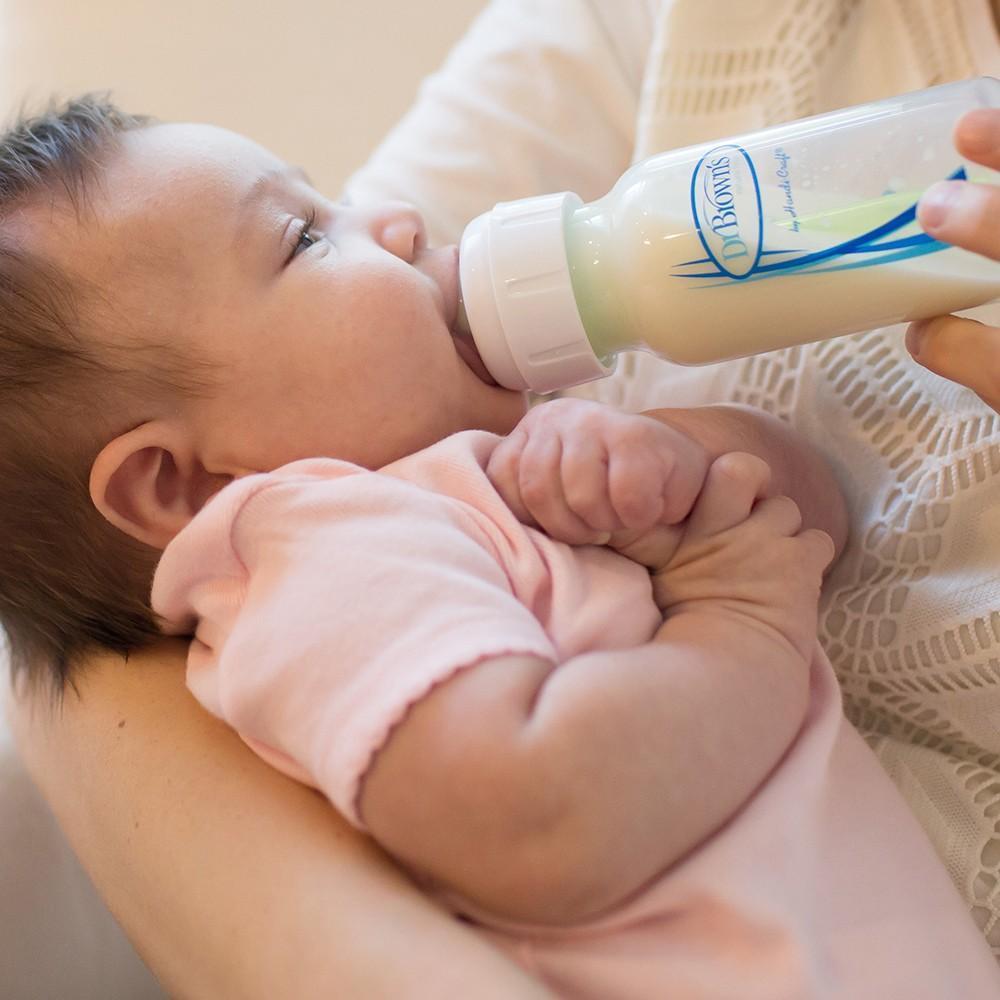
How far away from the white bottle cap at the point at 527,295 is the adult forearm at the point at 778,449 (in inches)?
2.9

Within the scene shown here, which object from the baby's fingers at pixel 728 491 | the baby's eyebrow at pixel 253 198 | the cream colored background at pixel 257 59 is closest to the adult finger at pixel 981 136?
the baby's fingers at pixel 728 491

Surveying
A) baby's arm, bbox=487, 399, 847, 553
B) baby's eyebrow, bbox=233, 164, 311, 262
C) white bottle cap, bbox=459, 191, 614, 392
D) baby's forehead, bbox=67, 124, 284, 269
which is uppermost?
baby's forehead, bbox=67, 124, 284, 269

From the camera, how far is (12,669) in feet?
2.68

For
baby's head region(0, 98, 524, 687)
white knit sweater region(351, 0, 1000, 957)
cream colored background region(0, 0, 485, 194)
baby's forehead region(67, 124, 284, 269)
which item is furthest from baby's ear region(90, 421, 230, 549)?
cream colored background region(0, 0, 485, 194)

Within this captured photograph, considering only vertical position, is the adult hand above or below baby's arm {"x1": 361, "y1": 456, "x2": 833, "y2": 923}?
above

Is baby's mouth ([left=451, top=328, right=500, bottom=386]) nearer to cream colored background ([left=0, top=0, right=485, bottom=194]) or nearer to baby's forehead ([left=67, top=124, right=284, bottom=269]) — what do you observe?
baby's forehead ([left=67, top=124, right=284, bottom=269])

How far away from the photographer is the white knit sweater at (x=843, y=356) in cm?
70

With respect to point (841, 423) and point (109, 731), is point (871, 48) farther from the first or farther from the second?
point (109, 731)

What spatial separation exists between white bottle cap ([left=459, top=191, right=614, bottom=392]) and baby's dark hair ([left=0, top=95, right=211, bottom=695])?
19cm

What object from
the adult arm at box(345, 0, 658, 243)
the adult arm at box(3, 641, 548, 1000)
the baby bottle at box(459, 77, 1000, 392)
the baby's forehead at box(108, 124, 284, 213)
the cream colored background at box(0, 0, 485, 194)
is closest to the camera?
the adult arm at box(3, 641, 548, 1000)

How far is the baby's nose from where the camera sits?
2.51ft

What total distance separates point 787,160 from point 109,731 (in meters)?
0.52

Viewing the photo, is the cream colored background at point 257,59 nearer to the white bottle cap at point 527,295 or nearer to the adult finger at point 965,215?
the white bottle cap at point 527,295

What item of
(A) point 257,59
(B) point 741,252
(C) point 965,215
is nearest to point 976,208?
(C) point 965,215
